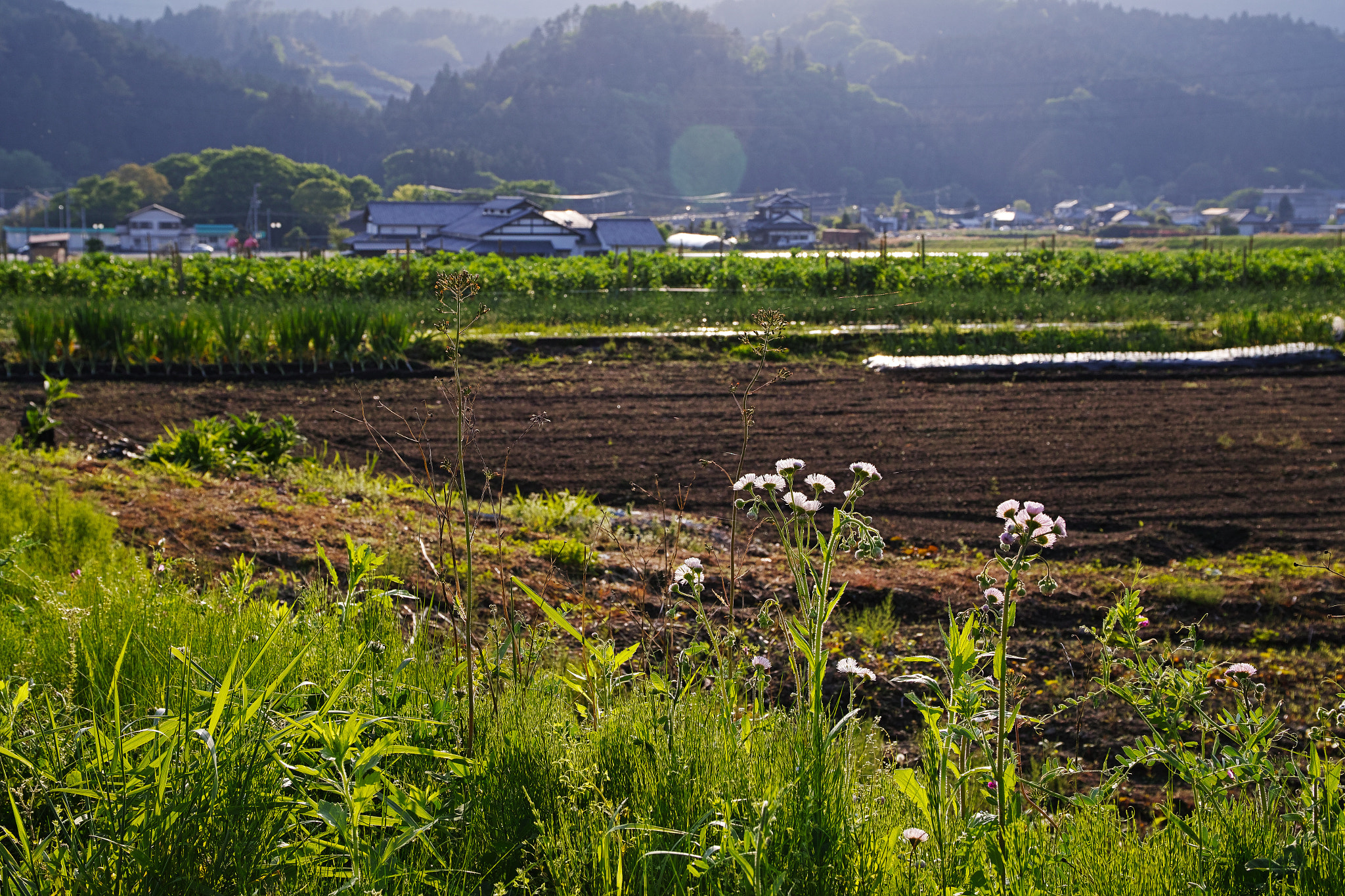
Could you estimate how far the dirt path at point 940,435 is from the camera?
623 centimetres

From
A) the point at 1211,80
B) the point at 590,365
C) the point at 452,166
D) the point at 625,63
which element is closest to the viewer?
the point at 590,365

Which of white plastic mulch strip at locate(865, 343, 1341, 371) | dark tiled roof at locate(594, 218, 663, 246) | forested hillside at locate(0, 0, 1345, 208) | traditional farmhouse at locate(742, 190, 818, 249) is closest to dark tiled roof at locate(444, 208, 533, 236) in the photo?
dark tiled roof at locate(594, 218, 663, 246)

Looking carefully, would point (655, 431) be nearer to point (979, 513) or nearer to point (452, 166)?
point (979, 513)

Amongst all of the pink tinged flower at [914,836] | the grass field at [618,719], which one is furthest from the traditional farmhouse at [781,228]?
the pink tinged flower at [914,836]

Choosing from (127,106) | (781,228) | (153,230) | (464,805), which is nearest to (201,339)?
(464,805)

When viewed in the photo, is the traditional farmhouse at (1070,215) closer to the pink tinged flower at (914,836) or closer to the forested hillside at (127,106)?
the forested hillside at (127,106)

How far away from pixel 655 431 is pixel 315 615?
5.96 metres

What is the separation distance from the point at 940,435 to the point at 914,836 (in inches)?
282

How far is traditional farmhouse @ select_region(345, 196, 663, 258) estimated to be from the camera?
5044 cm

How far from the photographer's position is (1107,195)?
136500 millimetres

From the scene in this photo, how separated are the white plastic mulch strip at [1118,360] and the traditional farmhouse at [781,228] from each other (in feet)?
187

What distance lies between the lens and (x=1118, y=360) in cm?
1188

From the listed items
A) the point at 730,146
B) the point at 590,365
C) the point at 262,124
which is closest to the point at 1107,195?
the point at 730,146

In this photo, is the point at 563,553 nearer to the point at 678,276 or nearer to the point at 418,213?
the point at 678,276
